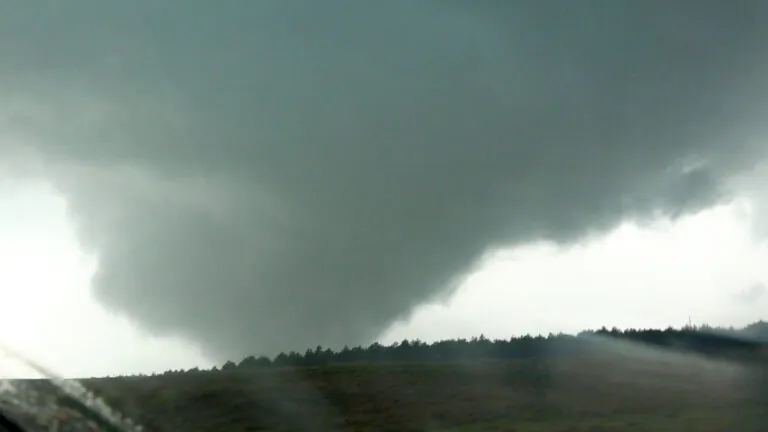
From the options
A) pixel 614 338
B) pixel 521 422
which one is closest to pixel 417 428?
pixel 521 422

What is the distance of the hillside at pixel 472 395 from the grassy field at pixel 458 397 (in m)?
0.08

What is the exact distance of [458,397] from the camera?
5903cm

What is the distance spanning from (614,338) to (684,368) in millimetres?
27639

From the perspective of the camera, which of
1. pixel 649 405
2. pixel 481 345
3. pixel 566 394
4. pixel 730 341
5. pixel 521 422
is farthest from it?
pixel 481 345

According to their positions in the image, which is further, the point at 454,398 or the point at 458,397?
the point at 458,397

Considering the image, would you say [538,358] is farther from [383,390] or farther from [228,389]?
[228,389]

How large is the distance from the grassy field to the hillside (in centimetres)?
8

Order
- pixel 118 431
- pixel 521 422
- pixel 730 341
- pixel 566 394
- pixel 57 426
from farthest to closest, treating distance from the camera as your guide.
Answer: pixel 730 341 → pixel 566 394 → pixel 521 422 → pixel 118 431 → pixel 57 426

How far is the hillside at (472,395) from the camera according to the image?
48656 mm

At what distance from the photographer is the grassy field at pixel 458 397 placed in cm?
4841

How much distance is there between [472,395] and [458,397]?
127cm

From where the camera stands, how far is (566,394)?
61719 mm

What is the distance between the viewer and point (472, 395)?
5975 centimetres

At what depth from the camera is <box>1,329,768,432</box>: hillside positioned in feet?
160
